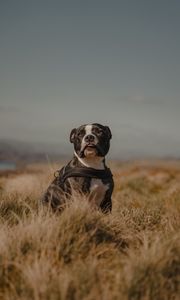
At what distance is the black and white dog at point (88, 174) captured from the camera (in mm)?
6824

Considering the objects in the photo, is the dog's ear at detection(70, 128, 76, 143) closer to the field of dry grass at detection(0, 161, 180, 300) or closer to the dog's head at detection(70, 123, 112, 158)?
the dog's head at detection(70, 123, 112, 158)

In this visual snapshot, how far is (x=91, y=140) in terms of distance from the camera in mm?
7047

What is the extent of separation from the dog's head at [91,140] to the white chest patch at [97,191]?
0.41 m

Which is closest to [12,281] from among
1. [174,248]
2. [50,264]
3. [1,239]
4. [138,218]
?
[50,264]

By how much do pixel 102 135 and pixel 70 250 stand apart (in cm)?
Result: 263

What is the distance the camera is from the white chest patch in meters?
6.83

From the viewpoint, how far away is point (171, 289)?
4.18 meters

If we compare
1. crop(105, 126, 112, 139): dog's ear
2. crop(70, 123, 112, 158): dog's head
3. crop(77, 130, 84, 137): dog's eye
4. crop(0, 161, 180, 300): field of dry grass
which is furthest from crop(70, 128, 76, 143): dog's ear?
crop(0, 161, 180, 300): field of dry grass

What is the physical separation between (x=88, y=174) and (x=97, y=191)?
0.26 meters

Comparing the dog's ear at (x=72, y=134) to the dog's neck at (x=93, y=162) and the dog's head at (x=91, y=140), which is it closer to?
the dog's head at (x=91, y=140)

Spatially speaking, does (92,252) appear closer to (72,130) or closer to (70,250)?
(70,250)

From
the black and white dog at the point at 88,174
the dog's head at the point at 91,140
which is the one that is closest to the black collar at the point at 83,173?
the black and white dog at the point at 88,174

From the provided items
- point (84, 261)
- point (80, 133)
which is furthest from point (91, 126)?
point (84, 261)

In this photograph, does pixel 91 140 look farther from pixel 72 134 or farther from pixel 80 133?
pixel 72 134
